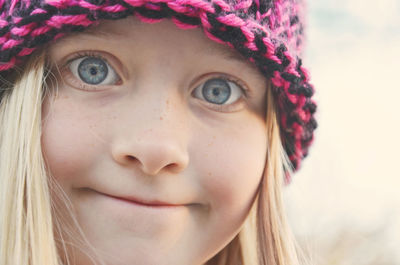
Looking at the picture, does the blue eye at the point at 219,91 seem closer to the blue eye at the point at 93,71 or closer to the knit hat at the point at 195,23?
the knit hat at the point at 195,23

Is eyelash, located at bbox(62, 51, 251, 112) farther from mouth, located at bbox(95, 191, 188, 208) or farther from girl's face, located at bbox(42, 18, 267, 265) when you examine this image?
mouth, located at bbox(95, 191, 188, 208)

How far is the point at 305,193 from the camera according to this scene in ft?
5.29

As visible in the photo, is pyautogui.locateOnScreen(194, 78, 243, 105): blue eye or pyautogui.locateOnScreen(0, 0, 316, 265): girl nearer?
pyautogui.locateOnScreen(0, 0, 316, 265): girl

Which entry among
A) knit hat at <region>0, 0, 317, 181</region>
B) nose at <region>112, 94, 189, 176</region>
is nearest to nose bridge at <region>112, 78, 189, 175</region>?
nose at <region>112, 94, 189, 176</region>

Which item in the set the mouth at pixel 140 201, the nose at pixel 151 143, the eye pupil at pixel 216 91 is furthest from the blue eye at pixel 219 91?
the mouth at pixel 140 201

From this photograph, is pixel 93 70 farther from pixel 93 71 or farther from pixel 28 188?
pixel 28 188

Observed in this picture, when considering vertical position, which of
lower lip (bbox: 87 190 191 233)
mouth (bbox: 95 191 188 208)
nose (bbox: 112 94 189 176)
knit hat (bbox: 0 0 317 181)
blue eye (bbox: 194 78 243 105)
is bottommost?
lower lip (bbox: 87 190 191 233)

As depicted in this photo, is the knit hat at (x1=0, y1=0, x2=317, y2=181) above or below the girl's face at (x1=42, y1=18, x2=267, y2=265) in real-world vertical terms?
above

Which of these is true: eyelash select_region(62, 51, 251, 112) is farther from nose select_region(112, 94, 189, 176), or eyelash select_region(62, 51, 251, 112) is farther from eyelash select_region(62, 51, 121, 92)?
nose select_region(112, 94, 189, 176)

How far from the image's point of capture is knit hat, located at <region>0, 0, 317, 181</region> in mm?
967

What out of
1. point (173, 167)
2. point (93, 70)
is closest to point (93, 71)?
point (93, 70)

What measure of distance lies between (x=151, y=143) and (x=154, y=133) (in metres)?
0.02

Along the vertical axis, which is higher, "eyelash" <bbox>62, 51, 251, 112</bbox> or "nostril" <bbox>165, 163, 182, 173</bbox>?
"eyelash" <bbox>62, 51, 251, 112</bbox>

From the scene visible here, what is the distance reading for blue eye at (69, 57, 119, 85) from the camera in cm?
106
